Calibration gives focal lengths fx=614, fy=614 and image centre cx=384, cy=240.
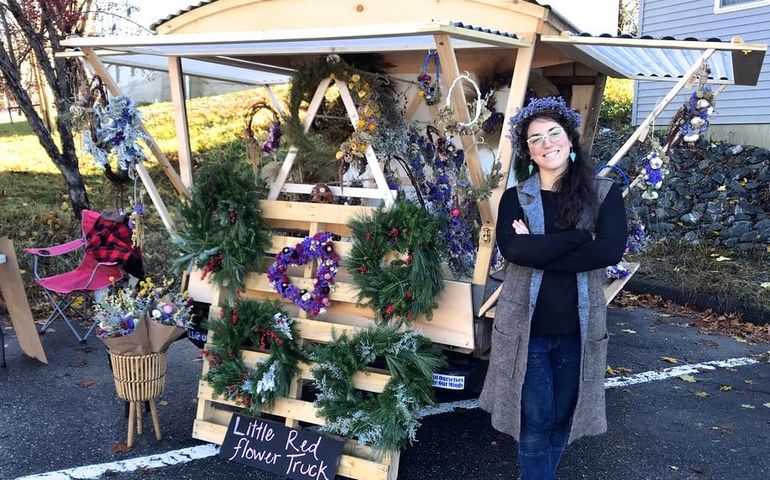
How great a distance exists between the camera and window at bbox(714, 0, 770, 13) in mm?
9180

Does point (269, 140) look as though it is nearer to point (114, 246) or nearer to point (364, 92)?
point (364, 92)

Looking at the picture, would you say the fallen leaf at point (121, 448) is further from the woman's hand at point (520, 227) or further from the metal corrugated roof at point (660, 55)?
the metal corrugated roof at point (660, 55)

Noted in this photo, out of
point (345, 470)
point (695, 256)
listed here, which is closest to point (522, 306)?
point (345, 470)

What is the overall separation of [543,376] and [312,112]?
200 centimetres

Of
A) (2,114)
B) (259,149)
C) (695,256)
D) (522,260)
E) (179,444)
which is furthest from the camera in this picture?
(2,114)

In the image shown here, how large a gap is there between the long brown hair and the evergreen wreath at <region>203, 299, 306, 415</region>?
1.62 m

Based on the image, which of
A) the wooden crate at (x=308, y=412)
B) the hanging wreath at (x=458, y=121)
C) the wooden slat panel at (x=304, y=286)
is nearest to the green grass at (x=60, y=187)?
the wooden slat panel at (x=304, y=286)

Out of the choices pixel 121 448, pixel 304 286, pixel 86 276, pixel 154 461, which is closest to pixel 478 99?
pixel 304 286

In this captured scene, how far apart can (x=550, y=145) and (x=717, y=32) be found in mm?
9216

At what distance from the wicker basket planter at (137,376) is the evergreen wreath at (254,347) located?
0.87ft

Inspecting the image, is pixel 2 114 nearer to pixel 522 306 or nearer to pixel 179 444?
pixel 179 444

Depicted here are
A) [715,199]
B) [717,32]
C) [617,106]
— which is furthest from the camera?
[617,106]

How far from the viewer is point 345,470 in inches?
123

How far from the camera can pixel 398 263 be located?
315 cm
